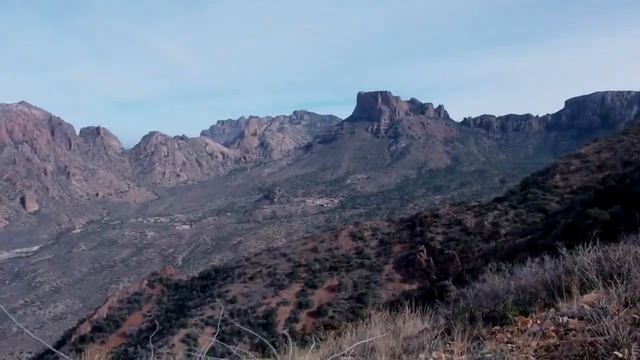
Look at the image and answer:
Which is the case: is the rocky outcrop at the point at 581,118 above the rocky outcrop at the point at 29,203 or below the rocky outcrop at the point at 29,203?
above

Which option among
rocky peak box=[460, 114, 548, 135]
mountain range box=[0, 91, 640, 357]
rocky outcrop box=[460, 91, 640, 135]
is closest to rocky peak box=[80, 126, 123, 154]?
mountain range box=[0, 91, 640, 357]

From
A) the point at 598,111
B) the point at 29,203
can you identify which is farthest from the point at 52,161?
the point at 598,111

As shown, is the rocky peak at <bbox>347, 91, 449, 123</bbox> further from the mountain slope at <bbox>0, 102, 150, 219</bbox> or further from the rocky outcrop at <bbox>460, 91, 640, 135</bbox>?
the mountain slope at <bbox>0, 102, 150, 219</bbox>

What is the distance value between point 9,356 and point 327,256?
1802 centimetres

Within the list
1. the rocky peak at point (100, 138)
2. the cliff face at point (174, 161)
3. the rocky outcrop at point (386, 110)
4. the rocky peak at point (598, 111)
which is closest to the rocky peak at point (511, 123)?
the rocky peak at point (598, 111)

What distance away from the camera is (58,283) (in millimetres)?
61094

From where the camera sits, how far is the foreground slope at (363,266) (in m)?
19.3

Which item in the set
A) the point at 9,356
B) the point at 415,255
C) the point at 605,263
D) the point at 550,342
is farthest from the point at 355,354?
the point at 9,356

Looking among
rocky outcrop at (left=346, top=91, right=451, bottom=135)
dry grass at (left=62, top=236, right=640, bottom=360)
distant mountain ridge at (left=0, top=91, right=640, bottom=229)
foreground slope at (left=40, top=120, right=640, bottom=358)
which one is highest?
rocky outcrop at (left=346, top=91, right=451, bottom=135)

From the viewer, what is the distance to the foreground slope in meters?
19.3

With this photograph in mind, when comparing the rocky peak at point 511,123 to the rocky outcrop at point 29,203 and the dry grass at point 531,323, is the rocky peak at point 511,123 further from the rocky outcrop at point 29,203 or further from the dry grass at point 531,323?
the dry grass at point 531,323

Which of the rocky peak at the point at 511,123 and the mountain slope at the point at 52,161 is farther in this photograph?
the rocky peak at the point at 511,123

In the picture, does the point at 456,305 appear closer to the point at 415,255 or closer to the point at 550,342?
the point at 550,342

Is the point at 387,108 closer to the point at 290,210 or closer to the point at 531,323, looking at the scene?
the point at 290,210
